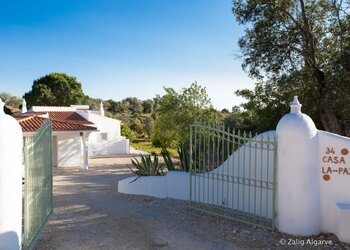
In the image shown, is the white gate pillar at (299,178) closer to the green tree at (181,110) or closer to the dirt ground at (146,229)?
the dirt ground at (146,229)

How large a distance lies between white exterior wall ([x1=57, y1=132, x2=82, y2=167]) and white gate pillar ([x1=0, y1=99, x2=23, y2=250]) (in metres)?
16.2

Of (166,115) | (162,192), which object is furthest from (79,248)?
(166,115)

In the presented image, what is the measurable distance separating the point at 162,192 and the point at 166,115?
13.2 meters

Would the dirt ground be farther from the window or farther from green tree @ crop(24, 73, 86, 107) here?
green tree @ crop(24, 73, 86, 107)

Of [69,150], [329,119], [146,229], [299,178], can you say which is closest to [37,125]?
[69,150]

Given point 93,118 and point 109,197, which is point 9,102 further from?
point 109,197

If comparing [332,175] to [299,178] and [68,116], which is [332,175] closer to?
[299,178]

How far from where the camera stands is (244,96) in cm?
1581

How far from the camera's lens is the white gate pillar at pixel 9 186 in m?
4.91

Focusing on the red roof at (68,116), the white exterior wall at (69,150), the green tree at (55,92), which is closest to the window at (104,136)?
the red roof at (68,116)

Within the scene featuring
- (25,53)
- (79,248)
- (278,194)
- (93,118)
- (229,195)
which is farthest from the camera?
(93,118)

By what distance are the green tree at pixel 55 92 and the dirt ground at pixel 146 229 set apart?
45.3 meters

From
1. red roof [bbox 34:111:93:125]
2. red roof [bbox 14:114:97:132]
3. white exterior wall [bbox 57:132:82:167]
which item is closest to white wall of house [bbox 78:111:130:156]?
red roof [bbox 34:111:93:125]

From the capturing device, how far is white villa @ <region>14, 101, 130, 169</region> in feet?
64.2
